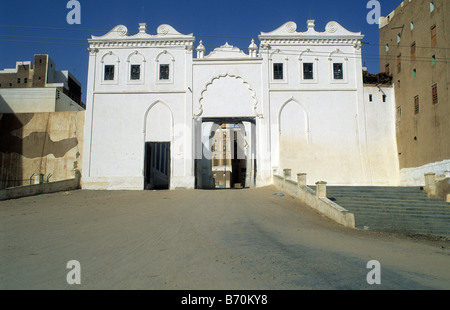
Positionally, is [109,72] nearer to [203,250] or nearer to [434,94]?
[203,250]

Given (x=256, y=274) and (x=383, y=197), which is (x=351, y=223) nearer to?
(x=383, y=197)

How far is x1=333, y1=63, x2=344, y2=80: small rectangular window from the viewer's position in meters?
24.5

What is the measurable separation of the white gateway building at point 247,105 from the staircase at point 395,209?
5.03 m

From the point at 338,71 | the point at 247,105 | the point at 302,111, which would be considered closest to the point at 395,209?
the point at 302,111

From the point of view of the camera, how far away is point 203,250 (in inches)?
294

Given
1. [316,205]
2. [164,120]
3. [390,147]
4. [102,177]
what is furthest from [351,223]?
[102,177]

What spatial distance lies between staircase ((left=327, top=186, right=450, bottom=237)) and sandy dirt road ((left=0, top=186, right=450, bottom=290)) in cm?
166

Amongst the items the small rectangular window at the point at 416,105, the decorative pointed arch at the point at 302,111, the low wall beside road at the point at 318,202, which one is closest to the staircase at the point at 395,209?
the low wall beside road at the point at 318,202

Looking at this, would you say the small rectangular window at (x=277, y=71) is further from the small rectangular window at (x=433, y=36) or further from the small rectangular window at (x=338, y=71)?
the small rectangular window at (x=433, y=36)

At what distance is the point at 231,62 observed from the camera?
80.3ft

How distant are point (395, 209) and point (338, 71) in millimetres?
12542

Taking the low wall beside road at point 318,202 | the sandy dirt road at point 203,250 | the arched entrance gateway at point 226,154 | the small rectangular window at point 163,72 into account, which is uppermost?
the small rectangular window at point 163,72

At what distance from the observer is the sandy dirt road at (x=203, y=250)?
17.8 feet

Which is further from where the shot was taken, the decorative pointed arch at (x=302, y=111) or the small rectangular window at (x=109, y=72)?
the small rectangular window at (x=109, y=72)
